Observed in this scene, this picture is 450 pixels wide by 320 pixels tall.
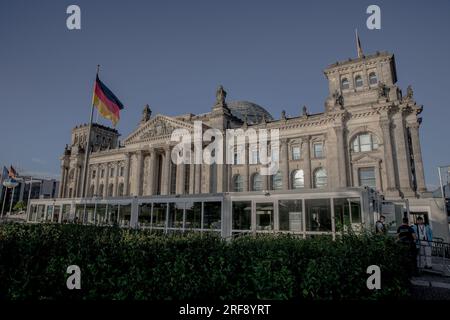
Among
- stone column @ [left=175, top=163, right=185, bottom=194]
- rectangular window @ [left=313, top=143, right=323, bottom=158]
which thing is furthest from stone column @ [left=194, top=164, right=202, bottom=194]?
rectangular window @ [left=313, top=143, right=323, bottom=158]

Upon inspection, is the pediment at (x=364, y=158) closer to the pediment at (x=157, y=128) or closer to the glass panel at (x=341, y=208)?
the glass panel at (x=341, y=208)

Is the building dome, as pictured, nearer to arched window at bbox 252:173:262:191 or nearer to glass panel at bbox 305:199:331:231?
arched window at bbox 252:173:262:191

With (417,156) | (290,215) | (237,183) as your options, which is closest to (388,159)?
(417,156)

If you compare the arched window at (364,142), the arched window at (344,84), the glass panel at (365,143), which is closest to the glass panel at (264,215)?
the arched window at (364,142)

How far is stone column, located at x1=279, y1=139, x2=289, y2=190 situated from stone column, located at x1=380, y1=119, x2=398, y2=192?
42.0 ft

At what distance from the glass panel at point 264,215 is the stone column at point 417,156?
2273 cm

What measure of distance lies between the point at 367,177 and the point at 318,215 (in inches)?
850

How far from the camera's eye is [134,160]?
190 ft

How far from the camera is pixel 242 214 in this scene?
21250 mm

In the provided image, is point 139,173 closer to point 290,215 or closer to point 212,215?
point 212,215

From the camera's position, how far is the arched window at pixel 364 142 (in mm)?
36809
